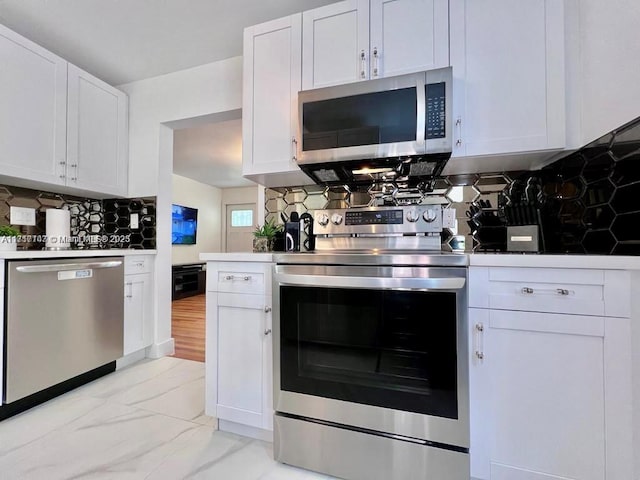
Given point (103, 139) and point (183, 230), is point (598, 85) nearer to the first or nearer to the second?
point (103, 139)

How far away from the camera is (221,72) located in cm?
247

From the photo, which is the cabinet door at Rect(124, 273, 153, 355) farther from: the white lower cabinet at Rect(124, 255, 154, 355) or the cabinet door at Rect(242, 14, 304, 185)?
the cabinet door at Rect(242, 14, 304, 185)

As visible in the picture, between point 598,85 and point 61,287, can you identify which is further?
point 61,287

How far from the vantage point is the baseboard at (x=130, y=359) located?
7.93 ft

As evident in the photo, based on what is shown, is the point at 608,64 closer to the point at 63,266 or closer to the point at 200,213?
the point at 63,266

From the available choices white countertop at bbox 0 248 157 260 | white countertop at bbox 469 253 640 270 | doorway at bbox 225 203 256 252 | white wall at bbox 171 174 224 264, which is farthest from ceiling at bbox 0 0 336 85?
doorway at bbox 225 203 256 252

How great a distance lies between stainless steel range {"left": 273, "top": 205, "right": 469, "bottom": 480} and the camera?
113cm

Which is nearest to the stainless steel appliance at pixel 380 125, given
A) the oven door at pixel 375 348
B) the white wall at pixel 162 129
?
the oven door at pixel 375 348

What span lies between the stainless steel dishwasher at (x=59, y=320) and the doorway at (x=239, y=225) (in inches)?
212

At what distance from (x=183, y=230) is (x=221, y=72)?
14.7 feet

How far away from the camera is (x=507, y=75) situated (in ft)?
4.57

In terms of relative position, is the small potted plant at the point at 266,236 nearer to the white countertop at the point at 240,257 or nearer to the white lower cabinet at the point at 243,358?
the white countertop at the point at 240,257

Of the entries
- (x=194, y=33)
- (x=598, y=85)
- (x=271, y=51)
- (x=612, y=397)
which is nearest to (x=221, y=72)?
(x=194, y=33)

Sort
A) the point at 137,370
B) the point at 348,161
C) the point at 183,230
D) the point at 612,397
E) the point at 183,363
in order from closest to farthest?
1. the point at 612,397
2. the point at 348,161
3. the point at 137,370
4. the point at 183,363
5. the point at 183,230
